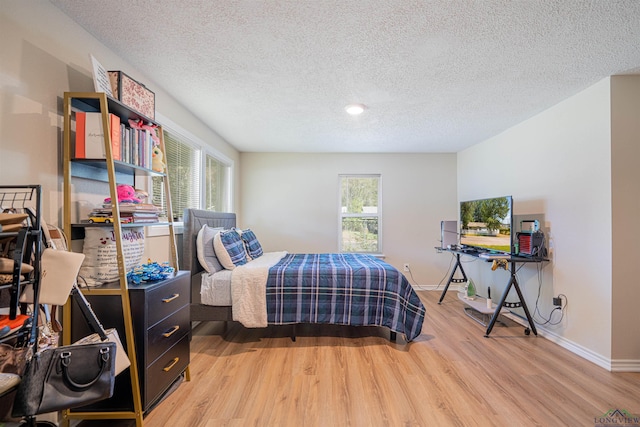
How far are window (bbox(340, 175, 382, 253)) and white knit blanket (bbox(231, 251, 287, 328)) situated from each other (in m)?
2.54

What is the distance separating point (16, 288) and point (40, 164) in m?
0.80

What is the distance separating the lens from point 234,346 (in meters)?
2.72

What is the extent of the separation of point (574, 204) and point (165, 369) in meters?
3.57

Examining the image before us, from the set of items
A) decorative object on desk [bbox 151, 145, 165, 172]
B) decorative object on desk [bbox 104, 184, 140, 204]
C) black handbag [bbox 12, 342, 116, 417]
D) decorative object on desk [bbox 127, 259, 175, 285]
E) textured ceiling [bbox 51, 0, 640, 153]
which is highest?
textured ceiling [bbox 51, 0, 640, 153]

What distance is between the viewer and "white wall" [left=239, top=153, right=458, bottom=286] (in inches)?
195

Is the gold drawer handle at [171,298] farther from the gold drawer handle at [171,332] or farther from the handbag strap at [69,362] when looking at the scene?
the handbag strap at [69,362]

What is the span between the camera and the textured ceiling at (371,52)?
1582 millimetres

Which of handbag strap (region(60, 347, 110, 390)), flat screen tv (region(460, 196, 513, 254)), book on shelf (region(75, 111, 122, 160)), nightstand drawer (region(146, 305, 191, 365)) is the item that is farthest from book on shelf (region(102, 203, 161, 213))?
flat screen tv (region(460, 196, 513, 254))

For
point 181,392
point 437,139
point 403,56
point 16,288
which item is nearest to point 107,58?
point 16,288

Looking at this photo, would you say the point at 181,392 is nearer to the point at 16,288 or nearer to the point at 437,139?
the point at 16,288

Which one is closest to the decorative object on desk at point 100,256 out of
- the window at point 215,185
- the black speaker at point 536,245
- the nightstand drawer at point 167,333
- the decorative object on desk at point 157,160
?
the nightstand drawer at point 167,333

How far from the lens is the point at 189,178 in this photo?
3.36 metres

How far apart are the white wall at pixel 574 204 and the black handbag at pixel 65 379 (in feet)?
11.2

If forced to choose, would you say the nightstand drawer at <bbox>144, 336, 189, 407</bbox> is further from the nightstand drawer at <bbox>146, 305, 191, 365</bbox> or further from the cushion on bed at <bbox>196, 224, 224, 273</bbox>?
the cushion on bed at <bbox>196, 224, 224, 273</bbox>
